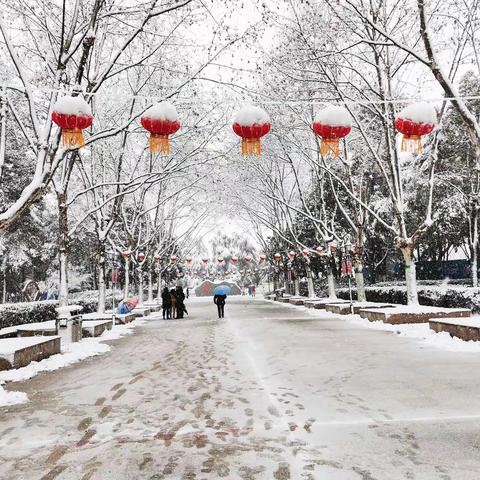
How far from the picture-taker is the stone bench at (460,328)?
1033cm

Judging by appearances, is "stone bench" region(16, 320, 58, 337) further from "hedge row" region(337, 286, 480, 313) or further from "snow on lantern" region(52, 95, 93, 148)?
"hedge row" region(337, 286, 480, 313)

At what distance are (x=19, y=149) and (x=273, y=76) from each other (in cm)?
2327

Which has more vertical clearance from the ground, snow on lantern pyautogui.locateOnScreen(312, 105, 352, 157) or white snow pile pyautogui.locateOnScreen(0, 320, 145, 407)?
snow on lantern pyautogui.locateOnScreen(312, 105, 352, 157)

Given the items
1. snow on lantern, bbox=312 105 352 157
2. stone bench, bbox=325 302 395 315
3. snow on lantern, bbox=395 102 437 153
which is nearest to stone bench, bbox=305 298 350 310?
stone bench, bbox=325 302 395 315

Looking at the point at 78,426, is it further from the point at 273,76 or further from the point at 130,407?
the point at 273,76

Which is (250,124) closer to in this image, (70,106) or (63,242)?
(70,106)

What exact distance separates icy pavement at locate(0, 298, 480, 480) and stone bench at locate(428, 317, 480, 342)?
130 cm

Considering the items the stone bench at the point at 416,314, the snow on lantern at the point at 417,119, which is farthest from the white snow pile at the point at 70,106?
the stone bench at the point at 416,314

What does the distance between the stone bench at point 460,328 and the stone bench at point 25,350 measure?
8.68 metres

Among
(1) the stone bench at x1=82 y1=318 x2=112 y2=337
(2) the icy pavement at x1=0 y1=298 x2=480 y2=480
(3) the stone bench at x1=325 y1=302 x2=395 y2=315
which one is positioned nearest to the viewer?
(2) the icy pavement at x1=0 y1=298 x2=480 y2=480

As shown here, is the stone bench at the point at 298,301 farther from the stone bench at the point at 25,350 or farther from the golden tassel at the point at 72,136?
the golden tassel at the point at 72,136

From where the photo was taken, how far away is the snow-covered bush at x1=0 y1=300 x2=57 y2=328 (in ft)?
61.1

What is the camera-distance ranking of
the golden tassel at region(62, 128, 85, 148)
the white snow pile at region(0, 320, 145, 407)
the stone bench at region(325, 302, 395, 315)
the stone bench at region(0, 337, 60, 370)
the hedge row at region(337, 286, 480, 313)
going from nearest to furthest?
the white snow pile at region(0, 320, 145, 407)
the golden tassel at region(62, 128, 85, 148)
the stone bench at region(0, 337, 60, 370)
the hedge row at region(337, 286, 480, 313)
the stone bench at region(325, 302, 395, 315)

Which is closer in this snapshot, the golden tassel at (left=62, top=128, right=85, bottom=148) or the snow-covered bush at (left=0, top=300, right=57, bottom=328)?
the golden tassel at (left=62, top=128, right=85, bottom=148)
